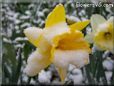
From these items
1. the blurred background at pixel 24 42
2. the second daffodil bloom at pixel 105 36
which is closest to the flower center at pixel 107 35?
the second daffodil bloom at pixel 105 36

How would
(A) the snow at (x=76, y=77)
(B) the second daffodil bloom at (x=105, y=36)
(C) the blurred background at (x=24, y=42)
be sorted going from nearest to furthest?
(B) the second daffodil bloom at (x=105, y=36) < (C) the blurred background at (x=24, y=42) < (A) the snow at (x=76, y=77)

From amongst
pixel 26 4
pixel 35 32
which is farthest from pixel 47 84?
pixel 35 32

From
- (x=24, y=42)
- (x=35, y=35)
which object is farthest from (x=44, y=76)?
(x=35, y=35)

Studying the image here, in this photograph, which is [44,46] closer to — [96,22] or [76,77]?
[96,22]

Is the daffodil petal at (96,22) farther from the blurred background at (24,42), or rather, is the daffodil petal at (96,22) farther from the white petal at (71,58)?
the blurred background at (24,42)

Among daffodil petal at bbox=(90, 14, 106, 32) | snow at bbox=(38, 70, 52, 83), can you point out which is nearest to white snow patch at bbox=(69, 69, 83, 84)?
snow at bbox=(38, 70, 52, 83)

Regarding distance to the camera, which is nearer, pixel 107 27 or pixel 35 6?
pixel 107 27

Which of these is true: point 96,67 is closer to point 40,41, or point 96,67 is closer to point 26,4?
point 40,41

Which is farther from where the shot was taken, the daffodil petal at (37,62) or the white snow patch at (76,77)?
the white snow patch at (76,77)
